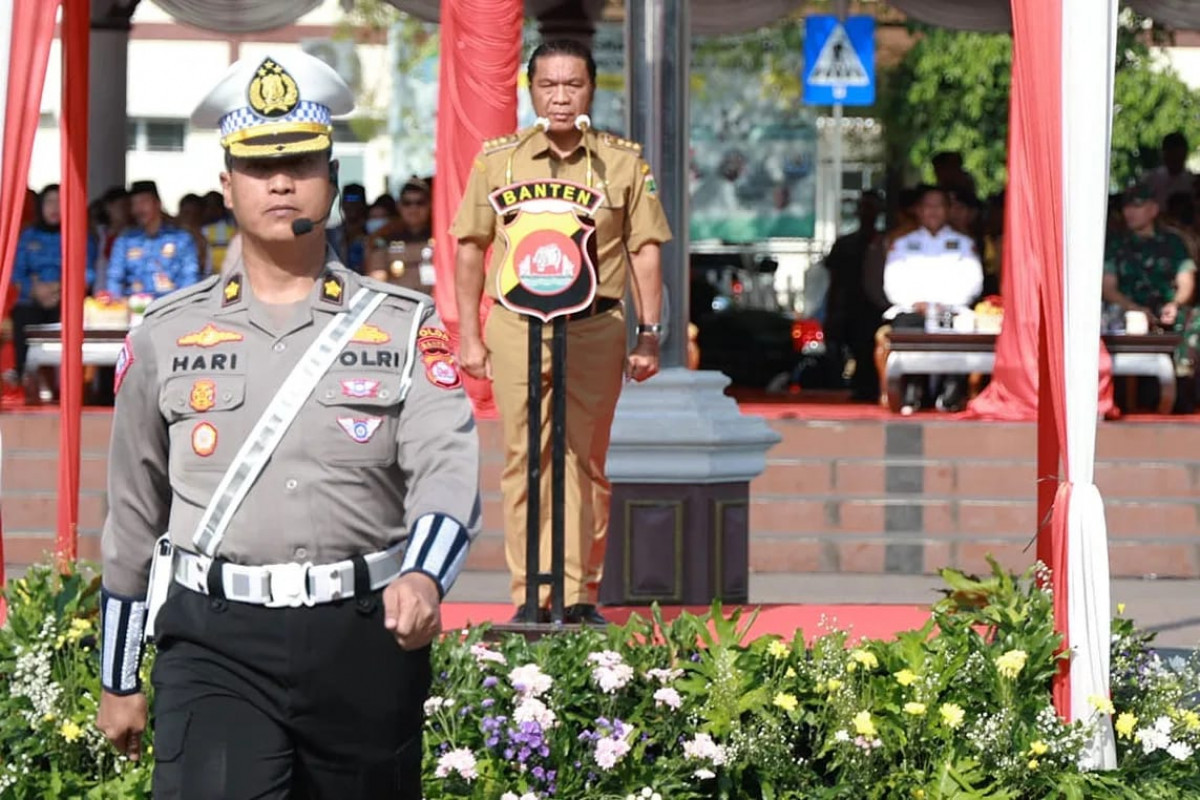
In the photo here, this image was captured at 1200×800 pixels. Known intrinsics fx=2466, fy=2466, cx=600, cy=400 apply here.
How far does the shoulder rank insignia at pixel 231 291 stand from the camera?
454 cm

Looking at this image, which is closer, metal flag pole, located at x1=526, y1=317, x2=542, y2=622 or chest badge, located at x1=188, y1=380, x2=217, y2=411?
chest badge, located at x1=188, y1=380, x2=217, y2=411

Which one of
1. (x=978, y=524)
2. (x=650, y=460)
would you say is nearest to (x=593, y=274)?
(x=650, y=460)

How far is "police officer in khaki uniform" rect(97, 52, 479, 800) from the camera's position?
4.39m

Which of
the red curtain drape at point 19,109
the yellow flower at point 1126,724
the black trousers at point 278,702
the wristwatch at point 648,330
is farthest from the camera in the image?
the wristwatch at point 648,330

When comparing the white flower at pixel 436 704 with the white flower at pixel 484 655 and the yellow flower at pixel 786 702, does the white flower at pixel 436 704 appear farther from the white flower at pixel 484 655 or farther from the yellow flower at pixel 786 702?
the yellow flower at pixel 786 702

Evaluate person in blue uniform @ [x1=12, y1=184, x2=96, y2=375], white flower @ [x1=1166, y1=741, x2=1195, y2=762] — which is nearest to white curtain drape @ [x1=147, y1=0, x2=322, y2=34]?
person in blue uniform @ [x1=12, y1=184, x2=96, y2=375]

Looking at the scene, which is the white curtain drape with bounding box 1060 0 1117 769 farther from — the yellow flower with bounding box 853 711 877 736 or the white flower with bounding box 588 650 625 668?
the white flower with bounding box 588 650 625 668

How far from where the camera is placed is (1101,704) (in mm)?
6582

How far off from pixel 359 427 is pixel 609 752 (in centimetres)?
219

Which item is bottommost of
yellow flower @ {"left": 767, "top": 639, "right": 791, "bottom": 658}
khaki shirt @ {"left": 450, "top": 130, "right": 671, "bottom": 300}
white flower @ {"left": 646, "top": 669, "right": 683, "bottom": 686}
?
white flower @ {"left": 646, "top": 669, "right": 683, "bottom": 686}

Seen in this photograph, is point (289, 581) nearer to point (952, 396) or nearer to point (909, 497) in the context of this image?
point (909, 497)

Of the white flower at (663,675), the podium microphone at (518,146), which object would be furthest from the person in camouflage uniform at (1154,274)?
the white flower at (663,675)

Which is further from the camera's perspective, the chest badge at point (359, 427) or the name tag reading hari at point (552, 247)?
the name tag reading hari at point (552, 247)

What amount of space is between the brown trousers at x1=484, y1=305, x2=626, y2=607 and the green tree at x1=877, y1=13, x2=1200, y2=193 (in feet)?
81.0
